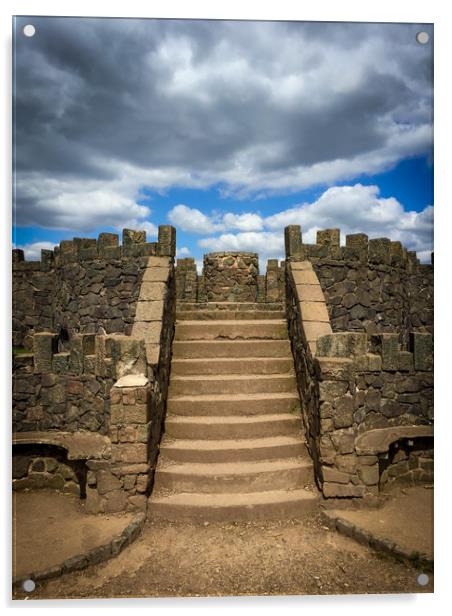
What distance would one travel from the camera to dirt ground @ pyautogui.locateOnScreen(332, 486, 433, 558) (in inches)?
147

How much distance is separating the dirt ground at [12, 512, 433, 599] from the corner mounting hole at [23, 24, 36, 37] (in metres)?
4.92

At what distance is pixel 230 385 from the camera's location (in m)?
6.12

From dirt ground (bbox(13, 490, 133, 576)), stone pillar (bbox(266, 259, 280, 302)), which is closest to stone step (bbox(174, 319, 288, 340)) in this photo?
dirt ground (bbox(13, 490, 133, 576))

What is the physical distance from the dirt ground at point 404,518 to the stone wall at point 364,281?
3.85 m

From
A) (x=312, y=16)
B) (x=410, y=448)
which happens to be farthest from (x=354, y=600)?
(x=312, y=16)

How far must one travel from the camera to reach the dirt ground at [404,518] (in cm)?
374

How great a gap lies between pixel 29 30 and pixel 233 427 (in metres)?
5.00

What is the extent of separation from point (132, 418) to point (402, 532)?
10.4 ft

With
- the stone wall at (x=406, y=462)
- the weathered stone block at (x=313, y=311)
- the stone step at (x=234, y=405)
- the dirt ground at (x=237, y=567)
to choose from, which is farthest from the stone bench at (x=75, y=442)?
the stone wall at (x=406, y=462)

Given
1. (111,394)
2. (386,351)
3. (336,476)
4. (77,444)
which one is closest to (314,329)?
(386,351)

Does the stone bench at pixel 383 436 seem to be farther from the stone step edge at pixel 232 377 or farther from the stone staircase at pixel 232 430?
the stone step edge at pixel 232 377

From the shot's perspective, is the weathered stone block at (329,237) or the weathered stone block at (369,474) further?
the weathered stone block at (329,237)

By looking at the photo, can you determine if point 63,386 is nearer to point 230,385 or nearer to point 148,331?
point 148,331

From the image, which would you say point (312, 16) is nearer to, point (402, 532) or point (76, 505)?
point (402, 532)
